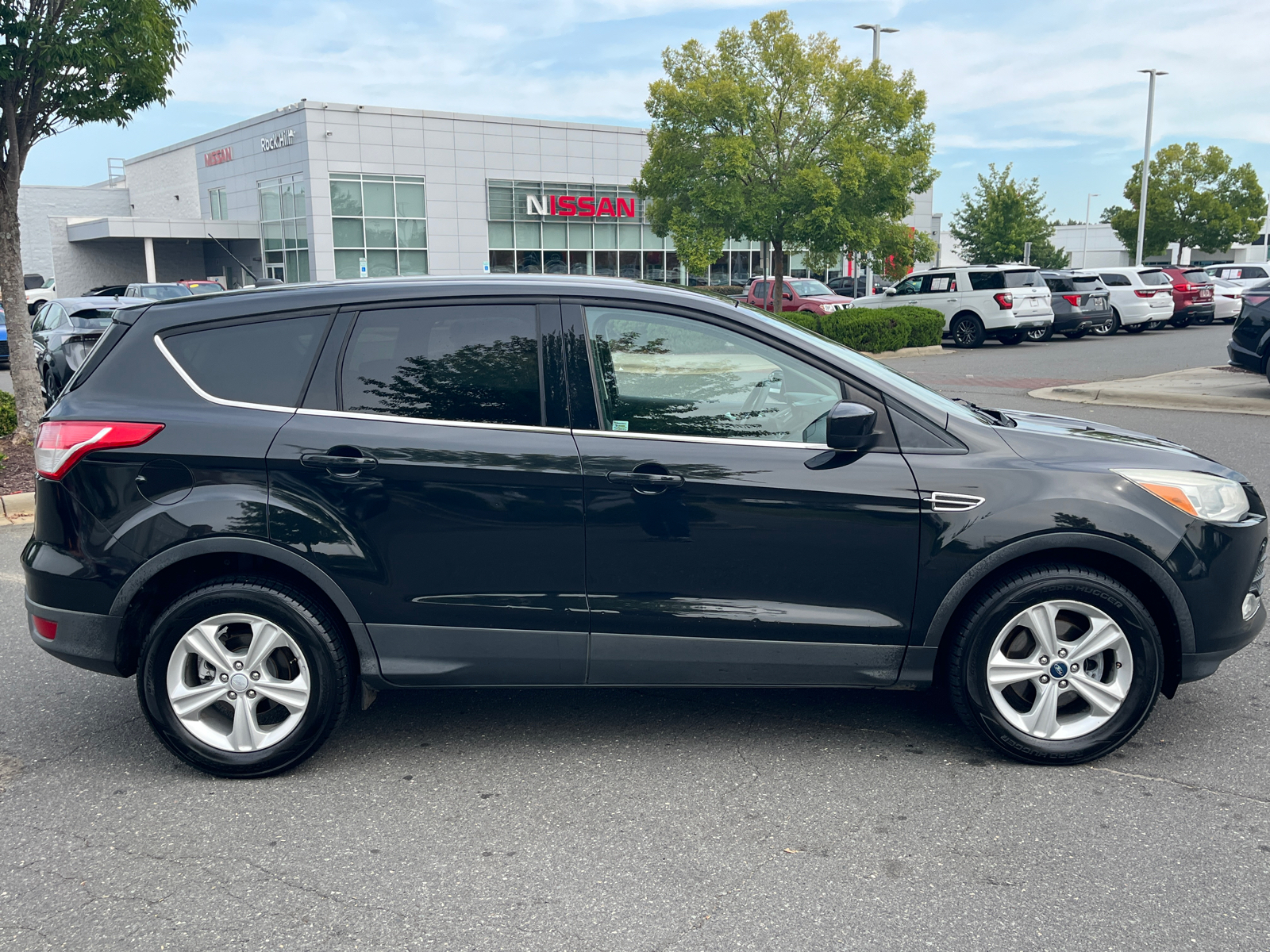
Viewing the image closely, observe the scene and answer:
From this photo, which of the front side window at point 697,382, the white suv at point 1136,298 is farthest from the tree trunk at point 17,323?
the white suv at point 1136,298

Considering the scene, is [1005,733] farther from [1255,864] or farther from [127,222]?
[127,222]

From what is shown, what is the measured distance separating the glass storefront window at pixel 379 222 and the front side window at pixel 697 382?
1555 inches

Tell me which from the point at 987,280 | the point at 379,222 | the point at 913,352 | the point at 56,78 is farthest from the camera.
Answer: the point at 379,222

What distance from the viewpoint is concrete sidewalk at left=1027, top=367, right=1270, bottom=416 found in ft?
43.7

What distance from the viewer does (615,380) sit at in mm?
3807

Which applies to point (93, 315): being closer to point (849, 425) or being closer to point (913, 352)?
point (913, 352)

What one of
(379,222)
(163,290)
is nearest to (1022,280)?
(163,290)

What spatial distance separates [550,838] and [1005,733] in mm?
1680

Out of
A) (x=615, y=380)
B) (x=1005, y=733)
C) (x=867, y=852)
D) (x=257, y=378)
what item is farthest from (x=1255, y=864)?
(x=257, y=378)

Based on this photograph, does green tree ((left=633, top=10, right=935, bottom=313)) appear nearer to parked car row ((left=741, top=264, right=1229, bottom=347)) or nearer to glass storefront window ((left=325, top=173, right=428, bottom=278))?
parked car row ((left=741, top=264, right=1229, bottom=347))

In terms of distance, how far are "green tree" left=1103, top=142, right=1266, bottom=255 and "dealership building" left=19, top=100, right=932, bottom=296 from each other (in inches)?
841

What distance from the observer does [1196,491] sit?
3795 millimetres

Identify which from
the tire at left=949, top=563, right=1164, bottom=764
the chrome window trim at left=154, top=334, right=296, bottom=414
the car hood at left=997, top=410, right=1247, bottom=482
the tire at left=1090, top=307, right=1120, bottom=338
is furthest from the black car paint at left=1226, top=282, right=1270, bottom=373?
the chrome window trim at left=154, top=334, right=296, bottom=414

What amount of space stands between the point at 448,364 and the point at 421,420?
0.23m
